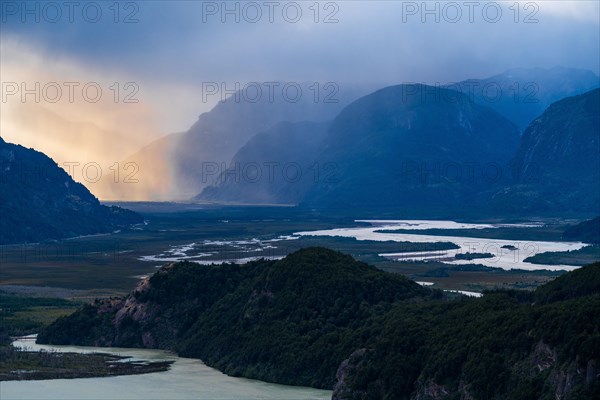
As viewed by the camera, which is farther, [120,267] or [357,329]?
[120,267]

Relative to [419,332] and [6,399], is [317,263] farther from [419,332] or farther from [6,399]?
[6,399]

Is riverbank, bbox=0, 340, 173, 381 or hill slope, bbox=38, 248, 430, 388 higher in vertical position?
hill slope, bbox=38, 248, 430, 388

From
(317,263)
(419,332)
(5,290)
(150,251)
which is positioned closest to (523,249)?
(150,251)

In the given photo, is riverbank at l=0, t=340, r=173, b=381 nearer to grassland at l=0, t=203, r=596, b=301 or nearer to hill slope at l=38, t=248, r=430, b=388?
hill slope at l=38, t=248, r=430, b=388

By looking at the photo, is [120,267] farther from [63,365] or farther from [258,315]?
[63,365]

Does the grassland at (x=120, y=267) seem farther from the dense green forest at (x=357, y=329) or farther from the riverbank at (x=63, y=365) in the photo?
the riverbank at (x=63, y=365)

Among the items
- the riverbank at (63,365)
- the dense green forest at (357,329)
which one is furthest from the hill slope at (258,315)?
the riverbank at (63,365)

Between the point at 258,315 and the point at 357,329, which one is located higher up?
the point at 258,315

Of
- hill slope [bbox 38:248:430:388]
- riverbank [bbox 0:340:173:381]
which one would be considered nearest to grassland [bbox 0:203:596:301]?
hill slope [bbox 38:248:430:388]

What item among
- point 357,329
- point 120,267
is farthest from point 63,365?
point 120,267
